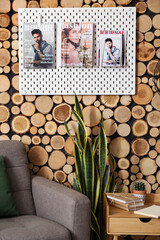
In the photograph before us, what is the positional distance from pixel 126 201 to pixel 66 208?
0.44 meters

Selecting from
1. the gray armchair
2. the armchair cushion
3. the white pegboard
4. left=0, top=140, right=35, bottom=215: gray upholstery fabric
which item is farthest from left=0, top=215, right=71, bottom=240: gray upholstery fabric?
the white pegboard

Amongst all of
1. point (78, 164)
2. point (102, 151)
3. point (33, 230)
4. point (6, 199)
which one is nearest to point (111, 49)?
point (102, 151)

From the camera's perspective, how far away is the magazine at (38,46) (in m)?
2.65

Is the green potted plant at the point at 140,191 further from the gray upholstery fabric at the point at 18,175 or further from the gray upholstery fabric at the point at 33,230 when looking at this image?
the gray upholstery fabric at the point at 18,175

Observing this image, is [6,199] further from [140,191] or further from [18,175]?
[140,191]

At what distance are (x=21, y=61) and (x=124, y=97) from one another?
0.90 m

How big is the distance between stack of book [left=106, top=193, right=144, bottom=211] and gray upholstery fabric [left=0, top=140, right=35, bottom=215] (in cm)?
59

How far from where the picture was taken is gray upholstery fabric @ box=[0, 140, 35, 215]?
92.1 inches

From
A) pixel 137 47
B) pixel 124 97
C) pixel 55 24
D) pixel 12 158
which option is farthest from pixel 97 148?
pixel 55 24

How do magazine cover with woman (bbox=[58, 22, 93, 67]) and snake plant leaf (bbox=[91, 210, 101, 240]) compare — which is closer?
snake plant leaf (bbox=[91, 210, 101, 240])

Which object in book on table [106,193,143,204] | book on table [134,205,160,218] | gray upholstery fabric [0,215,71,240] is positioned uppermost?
book on table [106,193,143,204]

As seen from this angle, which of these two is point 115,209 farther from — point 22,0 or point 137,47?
point 22,0

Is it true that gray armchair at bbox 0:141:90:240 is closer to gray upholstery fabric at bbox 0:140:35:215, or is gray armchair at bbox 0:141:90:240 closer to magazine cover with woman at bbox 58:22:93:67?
gray upholstery fabric at bbox 0:140:35:215

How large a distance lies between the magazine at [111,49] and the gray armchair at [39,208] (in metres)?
0.96
